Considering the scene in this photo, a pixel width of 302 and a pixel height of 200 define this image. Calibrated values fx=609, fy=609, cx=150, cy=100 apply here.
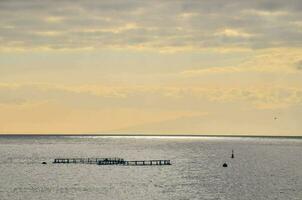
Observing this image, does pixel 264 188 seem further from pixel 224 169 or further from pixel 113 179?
pixel 224 169

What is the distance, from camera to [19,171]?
528ft

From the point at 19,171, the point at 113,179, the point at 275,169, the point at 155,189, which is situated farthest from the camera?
the point at 275,169

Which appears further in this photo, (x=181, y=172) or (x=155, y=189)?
(x=181, y=172)

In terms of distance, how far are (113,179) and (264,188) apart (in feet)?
115

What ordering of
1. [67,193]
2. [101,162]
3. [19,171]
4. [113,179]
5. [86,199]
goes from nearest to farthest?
[86,199] → [67,193] → [113,179] → [19,171] → [101,162]

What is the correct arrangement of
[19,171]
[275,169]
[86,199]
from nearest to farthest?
[86,199], [19,171], [275,169]

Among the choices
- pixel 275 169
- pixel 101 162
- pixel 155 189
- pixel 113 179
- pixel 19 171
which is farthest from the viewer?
pixel 101 162

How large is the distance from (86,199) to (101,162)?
8282cm

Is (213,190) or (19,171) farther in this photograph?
(19,171)

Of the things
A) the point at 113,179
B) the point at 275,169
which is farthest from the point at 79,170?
the point at 275,169

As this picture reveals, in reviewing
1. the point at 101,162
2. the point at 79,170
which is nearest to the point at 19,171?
the point at 79,170

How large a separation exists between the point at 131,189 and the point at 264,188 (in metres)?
27.3

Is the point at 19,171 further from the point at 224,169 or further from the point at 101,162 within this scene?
the point at 224,169

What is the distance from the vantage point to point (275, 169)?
573 ft
